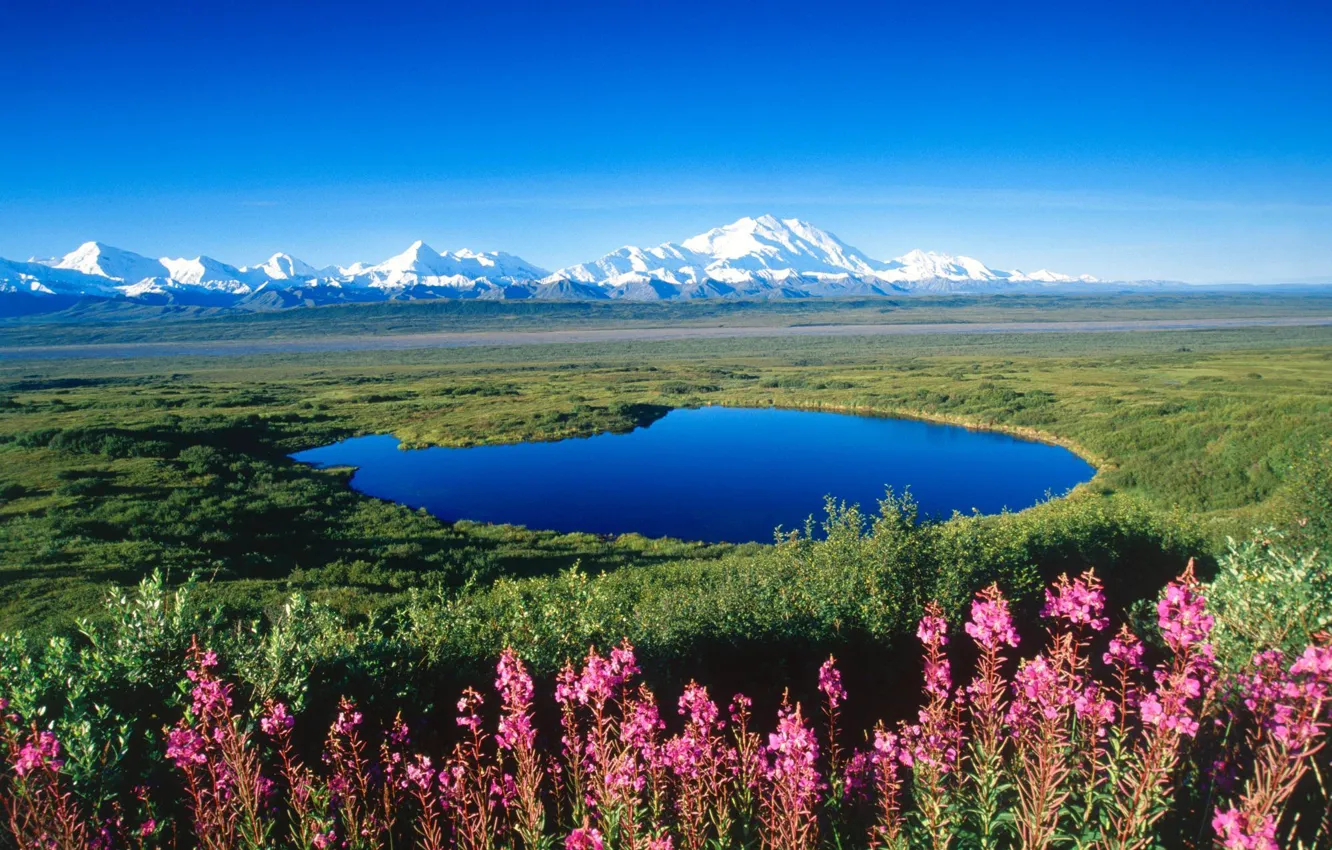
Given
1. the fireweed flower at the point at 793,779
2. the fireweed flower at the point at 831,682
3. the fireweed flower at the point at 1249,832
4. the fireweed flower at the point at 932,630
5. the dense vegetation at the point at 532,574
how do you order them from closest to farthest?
the fireweed flower at the point at 1249,832 < the fireweed flower at the point at 793,779 < the fireweed flower at the point at 932,630 < the fireweed flower at the point at 831,682 < the dense vegetation at the point at 532,574

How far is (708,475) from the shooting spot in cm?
5119

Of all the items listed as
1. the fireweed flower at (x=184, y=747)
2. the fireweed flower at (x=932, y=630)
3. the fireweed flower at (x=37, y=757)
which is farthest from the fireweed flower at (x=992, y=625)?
the fireweed flower at (x=37, y=757)

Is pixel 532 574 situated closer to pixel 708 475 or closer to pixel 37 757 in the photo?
pixel 708 475

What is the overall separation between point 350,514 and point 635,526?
15415 millimetres

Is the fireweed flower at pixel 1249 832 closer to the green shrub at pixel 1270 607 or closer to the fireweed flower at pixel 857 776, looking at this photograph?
the fireweed flower at pixel 857 776

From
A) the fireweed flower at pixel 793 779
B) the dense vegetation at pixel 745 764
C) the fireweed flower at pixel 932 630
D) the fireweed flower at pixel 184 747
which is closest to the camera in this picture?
the fireweed flower at pixel 793 779

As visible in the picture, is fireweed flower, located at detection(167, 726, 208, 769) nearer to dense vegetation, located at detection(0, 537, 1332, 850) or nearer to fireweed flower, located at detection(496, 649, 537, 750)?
dense vegetation, located at detection(0, 537, 1332, 850)

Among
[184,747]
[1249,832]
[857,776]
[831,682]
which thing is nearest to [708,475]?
[857,776]

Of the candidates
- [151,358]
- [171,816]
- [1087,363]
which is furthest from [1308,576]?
[151,358]

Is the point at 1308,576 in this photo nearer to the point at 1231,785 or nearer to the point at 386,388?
the point at 1231,785

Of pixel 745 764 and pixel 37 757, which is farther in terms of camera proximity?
pixel 745 764

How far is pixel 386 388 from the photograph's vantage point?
96.6 m

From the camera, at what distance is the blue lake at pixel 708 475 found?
4175 cm

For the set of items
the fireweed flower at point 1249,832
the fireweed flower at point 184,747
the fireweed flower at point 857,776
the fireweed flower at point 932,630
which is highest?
the fireweed flower at point 932,630
